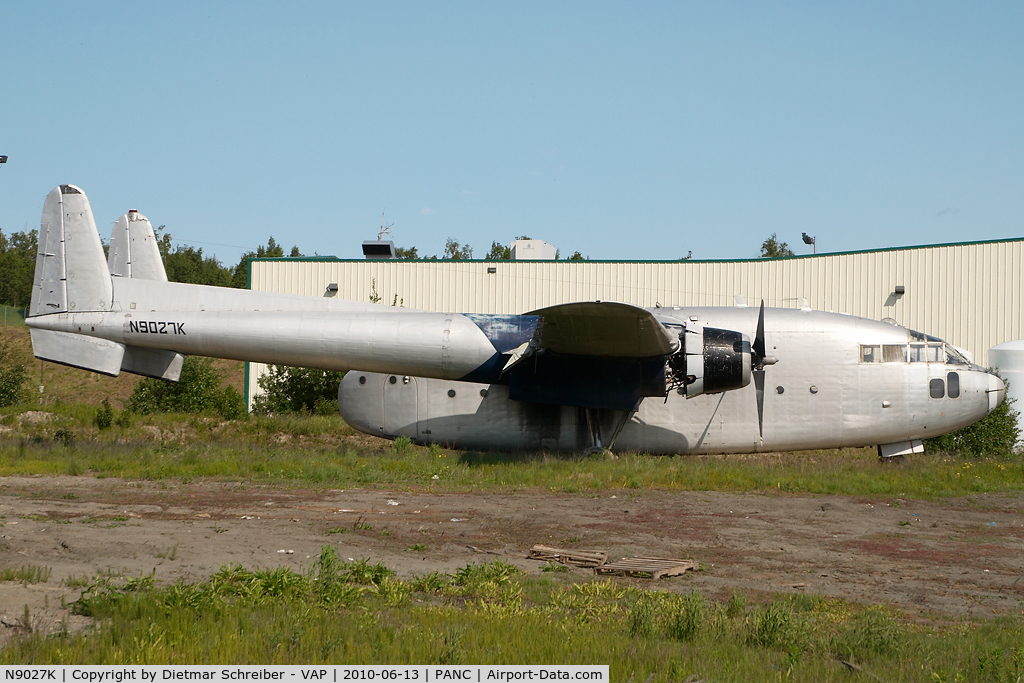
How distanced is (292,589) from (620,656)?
3103 mm

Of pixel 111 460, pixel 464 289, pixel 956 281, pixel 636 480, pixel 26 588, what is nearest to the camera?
pixel 26 588

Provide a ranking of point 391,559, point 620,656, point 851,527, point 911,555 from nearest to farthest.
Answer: point 620,656, point 391,559, point 911,555, point 851,527

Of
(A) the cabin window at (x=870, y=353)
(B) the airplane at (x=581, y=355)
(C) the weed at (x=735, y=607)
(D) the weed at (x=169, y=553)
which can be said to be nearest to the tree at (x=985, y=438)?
(B) the airplane at (x=581, y=355)

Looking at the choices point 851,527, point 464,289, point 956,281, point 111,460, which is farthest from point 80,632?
point 956,281

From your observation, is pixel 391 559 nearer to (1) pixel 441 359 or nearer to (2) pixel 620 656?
(2) pixel 620 656

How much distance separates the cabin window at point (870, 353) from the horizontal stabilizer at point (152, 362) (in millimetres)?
15439

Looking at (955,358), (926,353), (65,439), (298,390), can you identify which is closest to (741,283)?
(955,358)

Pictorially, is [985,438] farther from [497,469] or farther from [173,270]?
[173,270]

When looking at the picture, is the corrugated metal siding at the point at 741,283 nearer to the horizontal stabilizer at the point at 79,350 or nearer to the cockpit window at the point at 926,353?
the cockpit window at the point at 926,353

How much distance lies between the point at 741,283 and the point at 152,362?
21.1m

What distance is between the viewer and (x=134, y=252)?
1911 centimetres

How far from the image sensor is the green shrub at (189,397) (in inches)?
1182

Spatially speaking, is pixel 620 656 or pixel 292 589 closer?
pixel 620 656

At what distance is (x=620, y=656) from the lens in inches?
227
